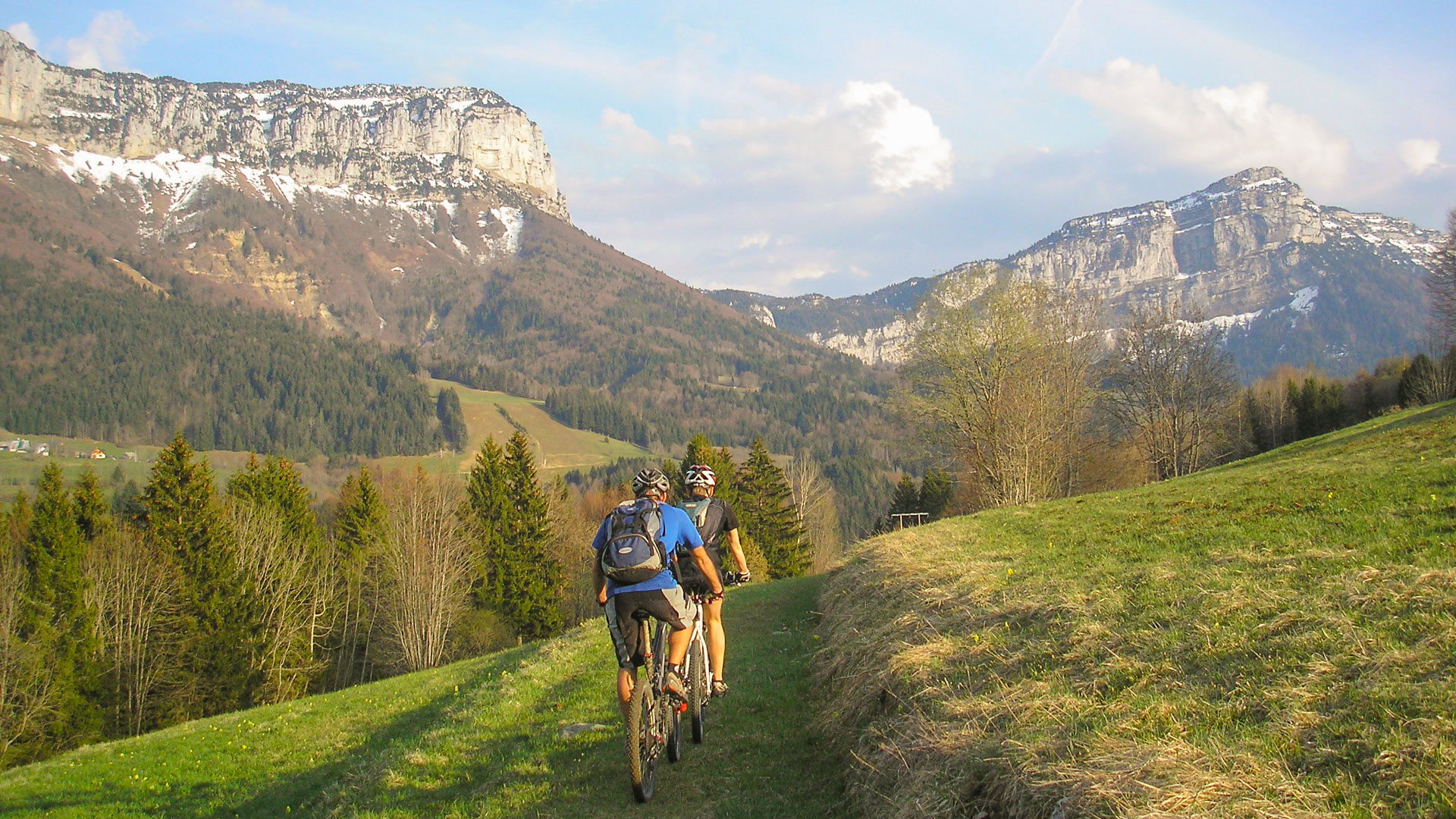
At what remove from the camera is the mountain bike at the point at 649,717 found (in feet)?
23.9

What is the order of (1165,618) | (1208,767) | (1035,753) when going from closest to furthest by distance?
(1208,767) → (1035,753) → (1165,618)

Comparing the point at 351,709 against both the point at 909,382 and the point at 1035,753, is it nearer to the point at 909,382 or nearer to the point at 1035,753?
the point at 1035,753

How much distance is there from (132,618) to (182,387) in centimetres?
16483

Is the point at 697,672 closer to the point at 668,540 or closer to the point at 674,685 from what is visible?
the point at 674,685

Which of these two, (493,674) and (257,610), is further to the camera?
(257,610)

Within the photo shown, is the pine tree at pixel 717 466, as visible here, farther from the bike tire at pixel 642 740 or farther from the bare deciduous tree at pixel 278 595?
the bike tire at pixel 642 740

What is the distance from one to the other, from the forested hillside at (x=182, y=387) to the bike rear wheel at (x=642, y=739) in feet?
553

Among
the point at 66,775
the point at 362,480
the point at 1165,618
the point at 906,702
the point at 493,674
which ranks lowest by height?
the point at 66,775

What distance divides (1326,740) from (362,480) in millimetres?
57580

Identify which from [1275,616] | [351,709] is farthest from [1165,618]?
[351,709]

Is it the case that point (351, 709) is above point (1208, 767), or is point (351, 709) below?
below

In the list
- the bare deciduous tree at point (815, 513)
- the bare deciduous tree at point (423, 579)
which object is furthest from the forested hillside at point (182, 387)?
the bare deciduous tree at point (423, 579)

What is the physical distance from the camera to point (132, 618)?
3769 centimetres

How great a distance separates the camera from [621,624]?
25.5ft
